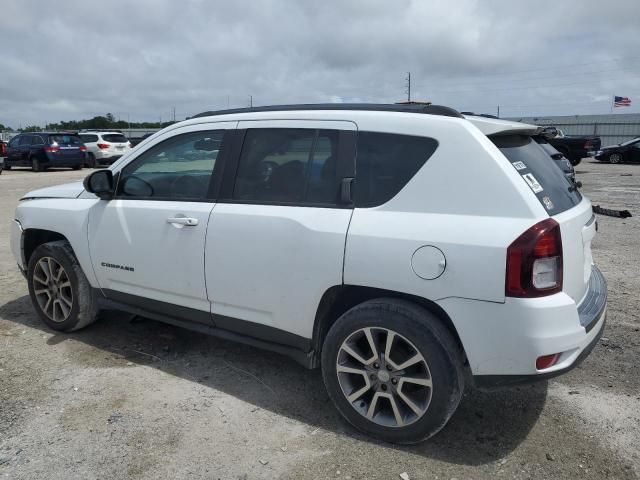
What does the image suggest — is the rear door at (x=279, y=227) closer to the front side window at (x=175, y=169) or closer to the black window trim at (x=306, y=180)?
the black window trim at (x=306, y=180)

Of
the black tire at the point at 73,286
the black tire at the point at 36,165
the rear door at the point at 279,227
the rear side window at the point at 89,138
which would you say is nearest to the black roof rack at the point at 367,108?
the rear door at the point at 279,227

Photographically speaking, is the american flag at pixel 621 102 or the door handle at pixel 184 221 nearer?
the door handle at pixel 184 221

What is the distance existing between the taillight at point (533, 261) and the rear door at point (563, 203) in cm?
11

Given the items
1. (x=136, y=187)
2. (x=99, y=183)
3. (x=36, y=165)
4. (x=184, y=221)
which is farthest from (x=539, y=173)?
(x=36, y=165)

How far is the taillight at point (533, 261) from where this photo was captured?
253 cm

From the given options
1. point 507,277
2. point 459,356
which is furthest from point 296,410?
point 507,277

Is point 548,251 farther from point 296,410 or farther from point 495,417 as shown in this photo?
point 296,410

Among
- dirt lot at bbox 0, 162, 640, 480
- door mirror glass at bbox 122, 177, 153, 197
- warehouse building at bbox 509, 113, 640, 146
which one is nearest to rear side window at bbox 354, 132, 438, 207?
dirt lot at bbox 0, 162, 640, 480

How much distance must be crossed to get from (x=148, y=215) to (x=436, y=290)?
2.10 meters

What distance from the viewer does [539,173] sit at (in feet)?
9.75

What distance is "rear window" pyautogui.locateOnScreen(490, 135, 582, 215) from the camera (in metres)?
2.78

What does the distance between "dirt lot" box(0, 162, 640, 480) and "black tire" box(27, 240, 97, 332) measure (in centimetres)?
15

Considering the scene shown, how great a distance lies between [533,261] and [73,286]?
3469 mm

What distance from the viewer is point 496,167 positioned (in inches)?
106
